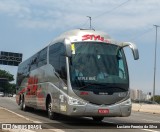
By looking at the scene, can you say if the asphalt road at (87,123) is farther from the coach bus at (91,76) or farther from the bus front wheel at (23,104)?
the bus front wheel at (23,104)

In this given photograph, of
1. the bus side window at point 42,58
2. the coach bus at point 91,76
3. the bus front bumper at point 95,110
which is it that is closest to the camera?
the bus front bumper at point 95,110

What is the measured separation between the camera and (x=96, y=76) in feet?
54.4

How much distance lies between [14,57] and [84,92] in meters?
52.8

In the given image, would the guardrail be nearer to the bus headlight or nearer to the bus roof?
the bus roof

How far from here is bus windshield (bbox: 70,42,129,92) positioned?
16500 mm

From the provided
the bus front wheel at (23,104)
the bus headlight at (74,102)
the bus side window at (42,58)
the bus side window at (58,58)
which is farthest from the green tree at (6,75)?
the bus headlight at (74,102)

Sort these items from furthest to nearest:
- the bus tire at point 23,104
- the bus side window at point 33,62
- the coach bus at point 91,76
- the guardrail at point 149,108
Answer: the guardrail at point 149,108 < the bus tire at point 23,104 < the bus side window at point 33,62 < the coach bus at point 91,76

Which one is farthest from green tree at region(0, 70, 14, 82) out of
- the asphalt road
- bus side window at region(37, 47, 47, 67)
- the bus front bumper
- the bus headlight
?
the bus front bumper

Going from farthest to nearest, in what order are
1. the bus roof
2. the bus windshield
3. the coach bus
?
the bus roof < the bus windshield < the coach bus

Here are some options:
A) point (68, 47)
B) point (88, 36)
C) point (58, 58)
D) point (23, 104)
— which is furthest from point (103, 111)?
point (23, 104)

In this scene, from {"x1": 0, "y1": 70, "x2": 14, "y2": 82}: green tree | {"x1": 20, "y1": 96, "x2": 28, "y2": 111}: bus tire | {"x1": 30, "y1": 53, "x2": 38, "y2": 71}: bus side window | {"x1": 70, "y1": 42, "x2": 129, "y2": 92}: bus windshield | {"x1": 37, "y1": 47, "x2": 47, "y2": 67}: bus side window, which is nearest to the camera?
{"x1": 70, "y1": 42, "x2": 129, "y2": 92}: bus windshield

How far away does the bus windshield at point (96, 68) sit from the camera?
54.1 ft

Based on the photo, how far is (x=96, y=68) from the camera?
1673 cm

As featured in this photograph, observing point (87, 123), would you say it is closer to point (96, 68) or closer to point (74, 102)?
point (74, 102)
